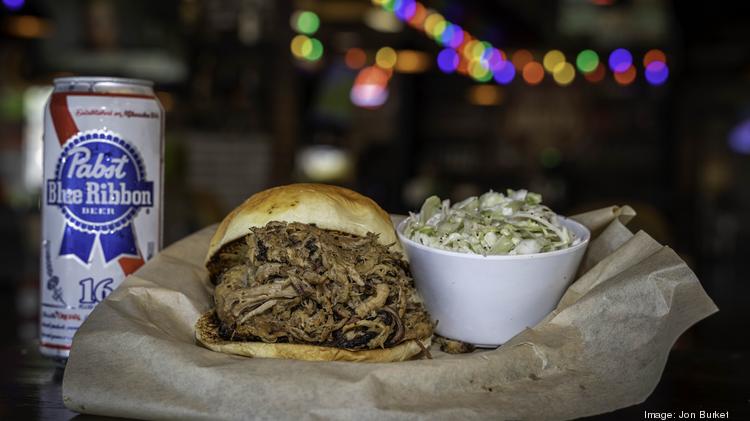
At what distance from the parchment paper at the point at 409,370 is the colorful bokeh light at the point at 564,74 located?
35.3ft

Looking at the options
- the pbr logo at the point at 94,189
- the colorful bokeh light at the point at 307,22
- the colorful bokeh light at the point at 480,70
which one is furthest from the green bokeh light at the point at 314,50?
the pbr logo at the point at 94,189

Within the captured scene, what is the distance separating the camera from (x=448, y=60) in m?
11.9

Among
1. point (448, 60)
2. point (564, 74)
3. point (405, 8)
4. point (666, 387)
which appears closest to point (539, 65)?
point (564, 74)

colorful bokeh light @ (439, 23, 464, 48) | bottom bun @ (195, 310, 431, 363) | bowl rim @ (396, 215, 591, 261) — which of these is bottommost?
bottom bun @ (195, 310, 431, 363)

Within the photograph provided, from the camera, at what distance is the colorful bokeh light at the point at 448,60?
11.7 metres

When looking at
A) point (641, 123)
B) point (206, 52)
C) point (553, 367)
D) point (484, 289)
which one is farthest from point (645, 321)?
point (641, 123)

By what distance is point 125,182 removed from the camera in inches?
67.6

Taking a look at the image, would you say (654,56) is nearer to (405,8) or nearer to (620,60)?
(620,60)

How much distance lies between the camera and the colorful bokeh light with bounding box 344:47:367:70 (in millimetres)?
11766

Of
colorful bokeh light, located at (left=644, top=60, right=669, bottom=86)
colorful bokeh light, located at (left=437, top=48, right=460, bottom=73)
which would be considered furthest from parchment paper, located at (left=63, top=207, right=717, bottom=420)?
colorful bokeh light, located at (left=644, top=60, right=669, bottom=86)

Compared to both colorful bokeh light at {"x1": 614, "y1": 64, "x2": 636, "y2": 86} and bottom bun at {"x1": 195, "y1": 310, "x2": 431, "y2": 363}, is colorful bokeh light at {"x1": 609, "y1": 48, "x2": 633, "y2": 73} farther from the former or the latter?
bottom bun at {"x1": 195, "y1": 310, "x2": 431, "y2": 363}

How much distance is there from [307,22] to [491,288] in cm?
752

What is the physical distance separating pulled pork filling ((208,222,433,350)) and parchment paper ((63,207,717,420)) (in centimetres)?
14

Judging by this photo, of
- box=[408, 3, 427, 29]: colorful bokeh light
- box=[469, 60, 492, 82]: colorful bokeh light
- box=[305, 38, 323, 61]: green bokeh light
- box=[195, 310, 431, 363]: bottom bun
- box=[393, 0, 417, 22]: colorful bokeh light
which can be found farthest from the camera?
box=[469, 60, 492, 82]: colorful bokeh light
